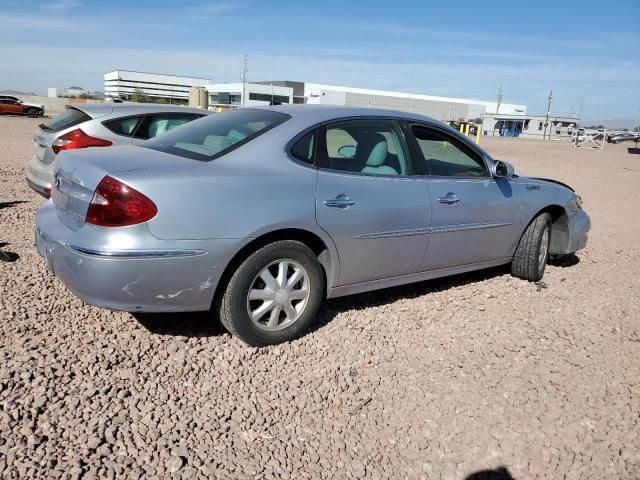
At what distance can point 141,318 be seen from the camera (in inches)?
152

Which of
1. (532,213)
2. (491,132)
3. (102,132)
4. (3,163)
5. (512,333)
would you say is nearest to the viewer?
(512,333)

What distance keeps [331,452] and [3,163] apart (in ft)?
36.1

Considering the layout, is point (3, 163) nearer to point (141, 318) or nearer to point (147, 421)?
point (141, 318)

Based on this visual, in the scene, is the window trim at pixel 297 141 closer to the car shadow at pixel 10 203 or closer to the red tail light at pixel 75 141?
the red tail light at pixel 75 141

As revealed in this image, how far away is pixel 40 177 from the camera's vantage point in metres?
6.18

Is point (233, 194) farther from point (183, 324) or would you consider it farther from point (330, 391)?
point (330, 391)

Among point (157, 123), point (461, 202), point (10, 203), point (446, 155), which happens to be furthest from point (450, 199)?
point (10, 203)

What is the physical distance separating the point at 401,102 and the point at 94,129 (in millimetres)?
65139

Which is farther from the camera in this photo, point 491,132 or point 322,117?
point 491,132

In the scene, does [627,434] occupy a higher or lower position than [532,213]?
lower

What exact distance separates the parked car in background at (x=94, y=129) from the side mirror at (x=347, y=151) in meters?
3.54

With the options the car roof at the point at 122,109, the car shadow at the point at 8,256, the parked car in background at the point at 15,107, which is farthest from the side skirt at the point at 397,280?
the parked car in background at the point at 15,107

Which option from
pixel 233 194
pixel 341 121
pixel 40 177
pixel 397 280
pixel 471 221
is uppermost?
pixel 341 121

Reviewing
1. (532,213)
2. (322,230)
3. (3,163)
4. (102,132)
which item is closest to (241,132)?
(322,230)
